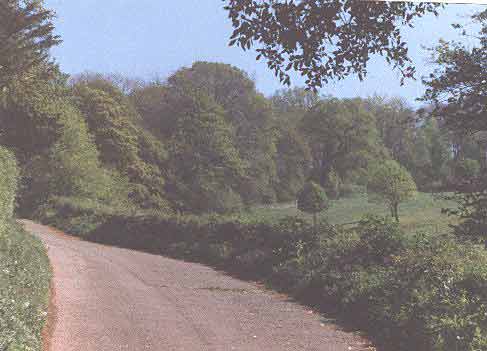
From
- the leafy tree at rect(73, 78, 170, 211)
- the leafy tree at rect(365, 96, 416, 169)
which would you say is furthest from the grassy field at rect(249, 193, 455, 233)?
the leafy tree at rect(73, 78, 170, 211)

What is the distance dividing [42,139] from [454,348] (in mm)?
8046

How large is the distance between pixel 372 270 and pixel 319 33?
382 cm

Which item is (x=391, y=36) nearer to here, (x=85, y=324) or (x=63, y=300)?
(x=85, y=324)

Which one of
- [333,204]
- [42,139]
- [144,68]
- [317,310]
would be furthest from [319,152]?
[42,139]

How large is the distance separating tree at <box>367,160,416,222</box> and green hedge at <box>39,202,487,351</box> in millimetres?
461

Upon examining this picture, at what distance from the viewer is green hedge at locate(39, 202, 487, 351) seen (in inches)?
207

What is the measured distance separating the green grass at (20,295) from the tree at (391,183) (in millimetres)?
4297

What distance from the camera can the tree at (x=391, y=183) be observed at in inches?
298

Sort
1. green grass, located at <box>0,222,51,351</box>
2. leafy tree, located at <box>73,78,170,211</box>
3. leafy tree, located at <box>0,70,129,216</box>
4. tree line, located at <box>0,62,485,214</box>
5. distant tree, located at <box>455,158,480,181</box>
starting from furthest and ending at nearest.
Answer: leafy tree, located at <box>73,78,170,211</box> → leafy tree, located at <box>0,70,129,216</box> → tree line, located at <box>0,62,485,214</box> → distant tree, located at <box>455,158,480,181</box> → green grass, located at <box>0,222,51,351</box>

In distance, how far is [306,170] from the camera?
23.8ft

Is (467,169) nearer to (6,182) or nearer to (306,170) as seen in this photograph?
(306,170)

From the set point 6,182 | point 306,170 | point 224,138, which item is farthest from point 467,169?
point 6,182

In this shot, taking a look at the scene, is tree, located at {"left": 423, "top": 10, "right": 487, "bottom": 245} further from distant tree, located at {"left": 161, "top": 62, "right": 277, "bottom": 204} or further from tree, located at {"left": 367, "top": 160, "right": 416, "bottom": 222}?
distant tree, located at {"left": 161, "top": 62, "right": 277, "bottom": 204}

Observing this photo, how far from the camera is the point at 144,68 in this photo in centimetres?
559
